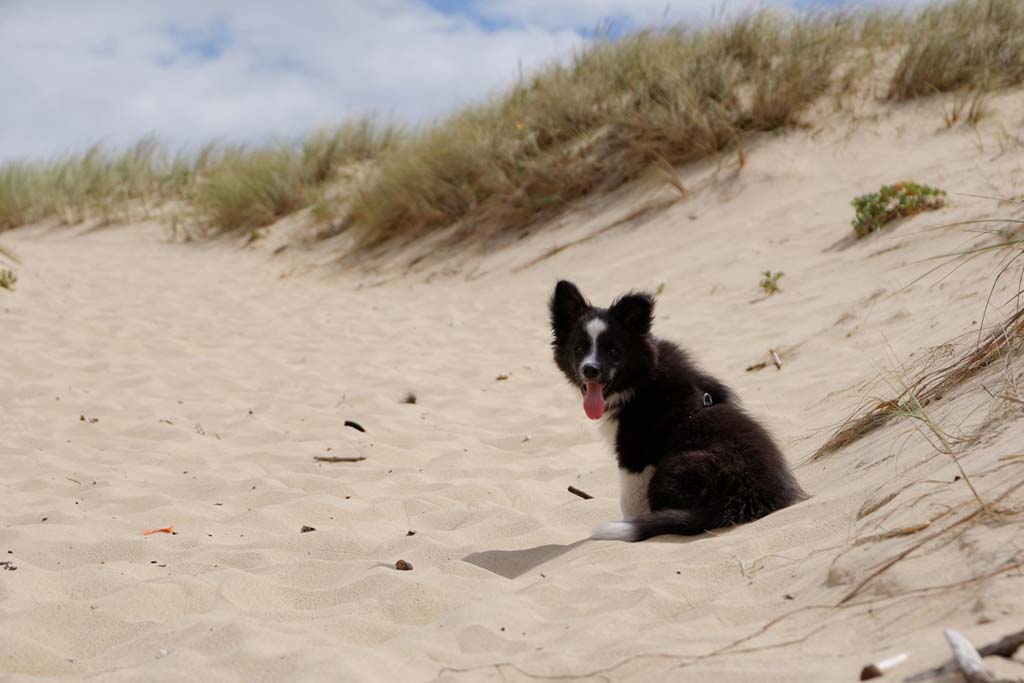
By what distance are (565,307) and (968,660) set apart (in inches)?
135

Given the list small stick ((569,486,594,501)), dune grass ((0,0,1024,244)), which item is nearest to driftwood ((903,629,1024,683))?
small stick ((569,486,594,501))

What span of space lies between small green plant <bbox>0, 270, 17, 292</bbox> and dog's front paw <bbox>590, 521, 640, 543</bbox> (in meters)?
9.63

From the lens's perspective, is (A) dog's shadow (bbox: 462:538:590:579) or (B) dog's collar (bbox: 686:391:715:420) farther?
(B) dog's collar (bbox: 686:391:715:420)

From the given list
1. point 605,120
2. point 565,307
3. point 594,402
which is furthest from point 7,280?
point 594,402

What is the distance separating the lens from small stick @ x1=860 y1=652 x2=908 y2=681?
8.09 ft

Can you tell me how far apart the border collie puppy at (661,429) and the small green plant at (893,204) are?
5.49 metres

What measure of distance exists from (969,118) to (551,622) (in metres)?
10.5

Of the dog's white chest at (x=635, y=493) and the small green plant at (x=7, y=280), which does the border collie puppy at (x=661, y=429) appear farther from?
the small green plant at (x=7, y=280)

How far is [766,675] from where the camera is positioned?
2.66m

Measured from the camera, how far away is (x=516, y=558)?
4582 mm

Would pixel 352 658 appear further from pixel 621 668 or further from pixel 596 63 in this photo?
pixel 596 63

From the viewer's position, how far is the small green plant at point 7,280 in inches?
467

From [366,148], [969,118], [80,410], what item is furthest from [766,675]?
[366,148]

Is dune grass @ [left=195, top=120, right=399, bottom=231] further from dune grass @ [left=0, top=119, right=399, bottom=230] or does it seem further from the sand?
the sand
